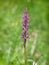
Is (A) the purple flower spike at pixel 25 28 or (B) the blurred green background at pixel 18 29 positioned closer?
(A) the purple flower spike at pixel 25 28

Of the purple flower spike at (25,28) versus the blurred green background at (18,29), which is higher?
the purple flower spike at (25,28)

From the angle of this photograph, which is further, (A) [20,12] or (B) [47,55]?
(A) [20,12]

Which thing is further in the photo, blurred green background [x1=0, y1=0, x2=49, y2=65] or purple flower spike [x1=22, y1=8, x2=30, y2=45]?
blurred green background [x1=0, y1=0, x2=49, y2=65]

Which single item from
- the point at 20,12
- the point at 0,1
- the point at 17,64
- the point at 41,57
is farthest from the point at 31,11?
the point at 17,64

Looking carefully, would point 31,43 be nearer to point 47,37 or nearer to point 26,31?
point 47,37

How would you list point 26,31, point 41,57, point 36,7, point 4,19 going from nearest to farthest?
1. point 26,31
2. point 41,57
3. point 4,19
4. point 36,7

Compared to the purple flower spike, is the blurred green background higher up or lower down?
lower down

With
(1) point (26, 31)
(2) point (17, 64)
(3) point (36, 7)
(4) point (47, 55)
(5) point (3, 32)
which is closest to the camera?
(1) point (26, 31)

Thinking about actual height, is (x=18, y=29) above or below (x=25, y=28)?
below
